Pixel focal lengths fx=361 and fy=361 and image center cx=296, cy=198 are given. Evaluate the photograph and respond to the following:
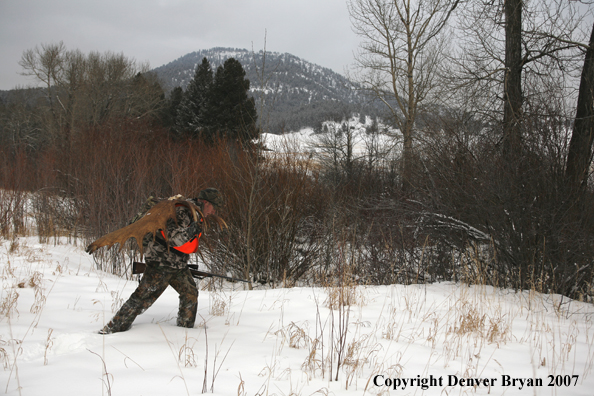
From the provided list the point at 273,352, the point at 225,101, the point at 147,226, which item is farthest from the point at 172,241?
the point at 225,101

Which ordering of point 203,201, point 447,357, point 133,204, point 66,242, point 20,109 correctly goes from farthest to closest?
point 20,109 < point 66,242 < point 133,204 < point 203,201 < point 447,357

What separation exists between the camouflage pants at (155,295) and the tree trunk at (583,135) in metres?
5.91

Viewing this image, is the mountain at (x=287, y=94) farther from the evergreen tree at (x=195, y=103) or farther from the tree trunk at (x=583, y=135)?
the tree trunk at (x=583, y=135)

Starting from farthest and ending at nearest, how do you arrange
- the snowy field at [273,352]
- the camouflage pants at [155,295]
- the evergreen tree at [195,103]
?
1. the evergreen tree at [195,103]
2. the camouflage pants at [155,295]
3. the snowy field at [273,352]

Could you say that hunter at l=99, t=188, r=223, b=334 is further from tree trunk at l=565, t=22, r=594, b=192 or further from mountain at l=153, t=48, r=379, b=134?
tree trunk at l=565, t=22, r=594, b=192

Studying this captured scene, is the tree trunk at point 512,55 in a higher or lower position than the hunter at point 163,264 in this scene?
higher

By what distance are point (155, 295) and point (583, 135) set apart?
276 inches

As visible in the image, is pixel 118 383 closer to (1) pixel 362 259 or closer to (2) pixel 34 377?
(2) pixel 34 377

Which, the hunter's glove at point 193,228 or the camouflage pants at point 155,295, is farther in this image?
the hunter's glove at point 193,228

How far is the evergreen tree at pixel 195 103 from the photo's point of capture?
1064 inches

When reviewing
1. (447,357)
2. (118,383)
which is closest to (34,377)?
(118,383)

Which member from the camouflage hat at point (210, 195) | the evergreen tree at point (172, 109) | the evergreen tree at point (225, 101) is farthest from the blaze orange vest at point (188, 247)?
the evergreen tree at point (172, 109)

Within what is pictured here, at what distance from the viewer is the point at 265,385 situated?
8.02 ft

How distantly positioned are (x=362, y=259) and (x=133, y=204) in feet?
19.8
